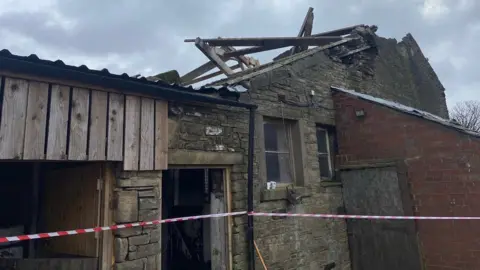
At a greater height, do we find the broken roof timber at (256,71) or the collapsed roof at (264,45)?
the collapsed roof at (264,45)

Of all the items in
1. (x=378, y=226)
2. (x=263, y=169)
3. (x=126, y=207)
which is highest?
(x=263, y=169)

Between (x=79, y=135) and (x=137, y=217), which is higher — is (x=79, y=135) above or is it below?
above

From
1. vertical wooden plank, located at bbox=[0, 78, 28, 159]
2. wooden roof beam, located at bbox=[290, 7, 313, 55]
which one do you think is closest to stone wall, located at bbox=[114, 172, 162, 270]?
vertical wooden plank, located at bbox=[0, 78, 28, 159]

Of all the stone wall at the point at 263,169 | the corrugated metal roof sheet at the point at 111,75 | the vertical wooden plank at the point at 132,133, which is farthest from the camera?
the stone wall at the point at 263,169

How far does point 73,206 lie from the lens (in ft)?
14.3

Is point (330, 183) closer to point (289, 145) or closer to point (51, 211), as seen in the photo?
point (289, 145)

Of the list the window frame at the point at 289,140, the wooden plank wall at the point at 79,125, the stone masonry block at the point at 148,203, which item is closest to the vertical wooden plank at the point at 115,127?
the wooden plank wall at the point at 79,125

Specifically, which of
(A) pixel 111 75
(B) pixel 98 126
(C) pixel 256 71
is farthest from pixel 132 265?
(C) pixel 256 71

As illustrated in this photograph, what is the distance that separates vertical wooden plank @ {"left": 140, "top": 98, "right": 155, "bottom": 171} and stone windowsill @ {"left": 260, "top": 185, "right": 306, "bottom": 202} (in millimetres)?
2104

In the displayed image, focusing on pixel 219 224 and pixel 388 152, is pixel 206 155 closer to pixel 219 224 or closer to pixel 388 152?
pixel 219 224

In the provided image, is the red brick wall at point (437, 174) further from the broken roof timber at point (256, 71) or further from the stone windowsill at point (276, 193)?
the stone windowsill at point (276, 193)

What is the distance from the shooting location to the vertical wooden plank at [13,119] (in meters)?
3.14

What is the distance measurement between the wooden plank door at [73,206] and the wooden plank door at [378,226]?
5010 millimetres

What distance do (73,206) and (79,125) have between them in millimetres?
1393
